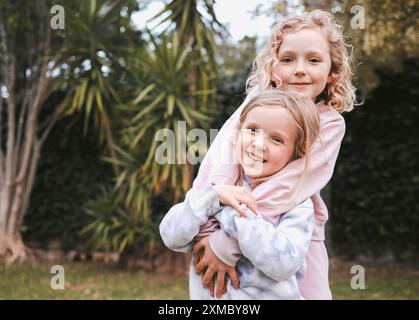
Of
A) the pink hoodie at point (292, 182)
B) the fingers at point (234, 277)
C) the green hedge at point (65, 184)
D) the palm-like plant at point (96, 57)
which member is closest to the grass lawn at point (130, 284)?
the green hedge at point (65, 184)

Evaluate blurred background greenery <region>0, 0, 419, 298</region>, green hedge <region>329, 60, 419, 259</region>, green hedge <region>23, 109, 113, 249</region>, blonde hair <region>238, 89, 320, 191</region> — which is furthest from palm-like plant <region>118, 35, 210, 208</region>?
blonde hair <region>238, 89, 320, 191</region>

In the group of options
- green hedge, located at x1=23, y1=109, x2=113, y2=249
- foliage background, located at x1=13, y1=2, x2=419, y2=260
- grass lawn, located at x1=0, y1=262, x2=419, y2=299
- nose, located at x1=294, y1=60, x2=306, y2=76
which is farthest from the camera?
green hedge, located at x1=23, y1=109, x2=113, y2=249

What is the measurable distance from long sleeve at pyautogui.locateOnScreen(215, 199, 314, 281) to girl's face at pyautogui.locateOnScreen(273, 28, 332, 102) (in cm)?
47

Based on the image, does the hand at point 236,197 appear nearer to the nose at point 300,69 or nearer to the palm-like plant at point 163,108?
the nose at point 300,69

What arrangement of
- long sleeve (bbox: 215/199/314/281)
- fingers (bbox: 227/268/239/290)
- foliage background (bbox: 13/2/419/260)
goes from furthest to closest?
1. foliage background (bbox: 13/2/419/260)
2. fingers (bbox: 227/268/239/290)
3. long sleeve (bbox: 215/199/314/281)

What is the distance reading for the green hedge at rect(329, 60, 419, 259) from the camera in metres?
6.81

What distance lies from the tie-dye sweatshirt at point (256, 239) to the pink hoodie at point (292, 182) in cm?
3

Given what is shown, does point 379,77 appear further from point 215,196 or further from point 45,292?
point 215,196

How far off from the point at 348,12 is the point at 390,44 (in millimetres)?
613

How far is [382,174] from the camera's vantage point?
6910 millimetres

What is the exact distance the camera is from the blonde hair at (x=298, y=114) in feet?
4.66

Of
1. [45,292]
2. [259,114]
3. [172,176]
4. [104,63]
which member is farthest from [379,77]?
[259,114]

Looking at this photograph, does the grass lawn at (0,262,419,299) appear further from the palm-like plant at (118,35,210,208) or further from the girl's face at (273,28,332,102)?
the girl's face at (273,28,332,102)

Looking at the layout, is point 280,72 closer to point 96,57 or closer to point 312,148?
point 312,148
